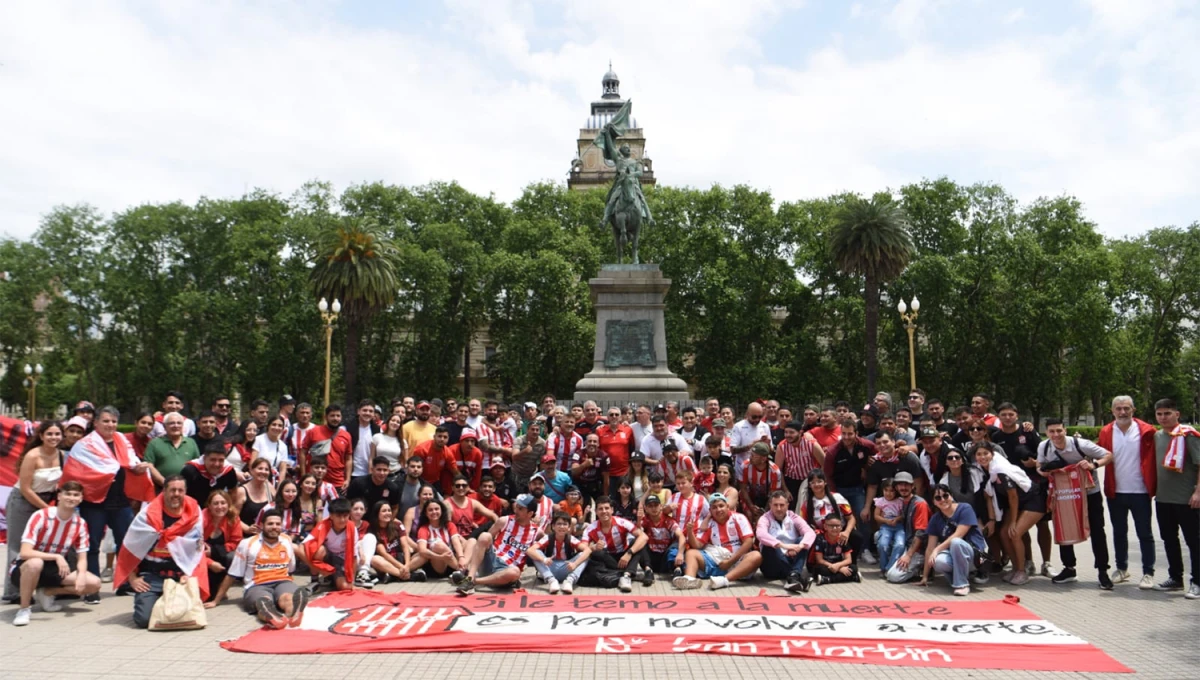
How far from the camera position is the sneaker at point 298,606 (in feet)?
22.6

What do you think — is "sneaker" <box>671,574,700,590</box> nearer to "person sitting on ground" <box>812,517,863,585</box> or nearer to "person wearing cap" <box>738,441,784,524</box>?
"person sitting on ground" <box>812,517,863,585</box>

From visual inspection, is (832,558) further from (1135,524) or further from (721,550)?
(1135,524)

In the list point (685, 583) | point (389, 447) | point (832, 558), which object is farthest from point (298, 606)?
point (832, 558)

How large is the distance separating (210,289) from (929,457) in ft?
115

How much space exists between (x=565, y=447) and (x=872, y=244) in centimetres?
2152

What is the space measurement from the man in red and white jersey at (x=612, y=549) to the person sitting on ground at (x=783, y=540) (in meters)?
1.16

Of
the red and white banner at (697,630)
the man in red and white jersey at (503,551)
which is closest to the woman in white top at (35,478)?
the red and white banner at (697,630)

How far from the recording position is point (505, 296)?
127ft

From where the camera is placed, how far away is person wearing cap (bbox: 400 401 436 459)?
1033 centimetres

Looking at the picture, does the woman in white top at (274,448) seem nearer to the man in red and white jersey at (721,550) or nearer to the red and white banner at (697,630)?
the red and white banner at (697,630)

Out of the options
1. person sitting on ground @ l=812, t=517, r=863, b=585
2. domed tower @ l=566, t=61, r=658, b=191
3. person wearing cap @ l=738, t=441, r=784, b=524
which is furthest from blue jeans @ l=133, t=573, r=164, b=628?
domed tower @ l=566, t=61, r=658, b=191

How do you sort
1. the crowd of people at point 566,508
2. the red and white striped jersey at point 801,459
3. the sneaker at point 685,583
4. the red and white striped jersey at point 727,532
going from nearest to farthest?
the crowd of people at point 566,508 → the sneaker at point 685,583 → the red and white striped jersey at point 727,532 → the red and white striped jersey at point 801,459

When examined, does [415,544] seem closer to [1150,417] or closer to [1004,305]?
[1004,305]

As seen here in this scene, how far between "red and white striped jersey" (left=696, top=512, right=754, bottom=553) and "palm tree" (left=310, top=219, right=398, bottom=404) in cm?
2226
